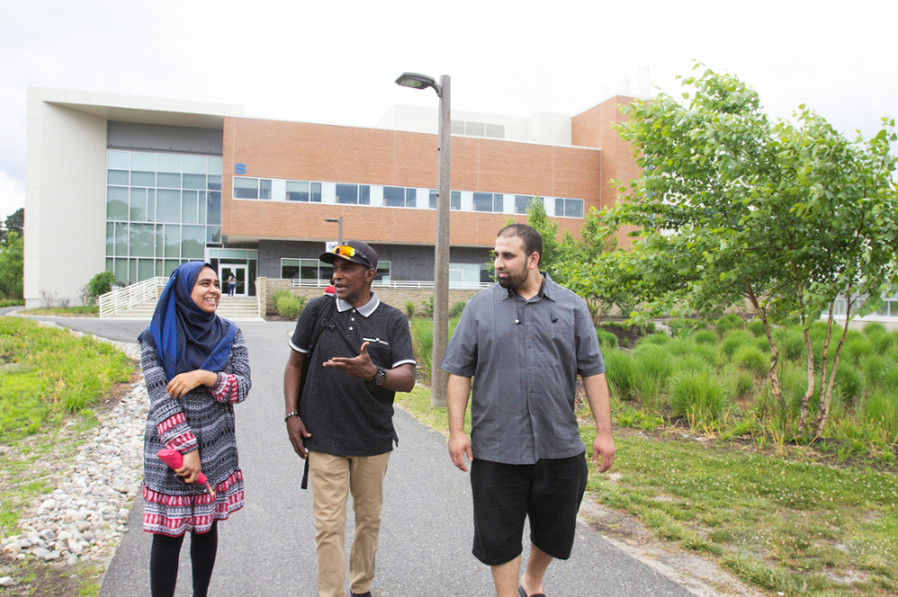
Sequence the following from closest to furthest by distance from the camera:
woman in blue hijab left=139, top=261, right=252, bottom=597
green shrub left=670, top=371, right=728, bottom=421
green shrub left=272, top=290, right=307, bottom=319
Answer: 1. woman in blue hijab left=139, top=261, right=252, bottom=597
2. green shrub left=670, top=371, right=728, bottom=421
3. green shrub left=272, top=290, right=307, bottom=319

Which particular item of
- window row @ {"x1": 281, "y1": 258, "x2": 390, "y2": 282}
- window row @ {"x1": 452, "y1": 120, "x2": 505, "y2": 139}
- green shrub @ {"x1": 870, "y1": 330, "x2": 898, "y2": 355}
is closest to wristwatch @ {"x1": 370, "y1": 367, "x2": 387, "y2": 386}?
green shrub @ {"x1": 870, "y1": 330, "x2": 898, "y2": 355}

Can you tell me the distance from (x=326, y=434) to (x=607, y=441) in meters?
1.47

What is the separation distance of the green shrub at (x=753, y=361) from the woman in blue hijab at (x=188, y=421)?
38.5ft

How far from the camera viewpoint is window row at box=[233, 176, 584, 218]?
3659 centimetres

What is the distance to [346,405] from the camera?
3260 millimetres

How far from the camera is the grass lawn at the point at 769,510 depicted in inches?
147

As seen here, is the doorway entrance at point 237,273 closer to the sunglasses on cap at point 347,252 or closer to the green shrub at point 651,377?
the green shrub at point 651,377

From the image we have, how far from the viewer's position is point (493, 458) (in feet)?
9.96

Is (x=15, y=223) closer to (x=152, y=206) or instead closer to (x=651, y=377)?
(x=152, y=206)

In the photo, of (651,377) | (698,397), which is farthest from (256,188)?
(698,397)

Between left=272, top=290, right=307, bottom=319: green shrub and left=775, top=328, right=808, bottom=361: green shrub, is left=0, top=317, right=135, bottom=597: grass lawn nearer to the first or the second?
left=775, top=328, right=808, bottom=361: green shrub

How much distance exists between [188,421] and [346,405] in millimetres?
776

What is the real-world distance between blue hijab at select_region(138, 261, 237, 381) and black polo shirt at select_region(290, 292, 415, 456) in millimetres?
428

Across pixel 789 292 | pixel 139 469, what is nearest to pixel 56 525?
pixel 139 469
